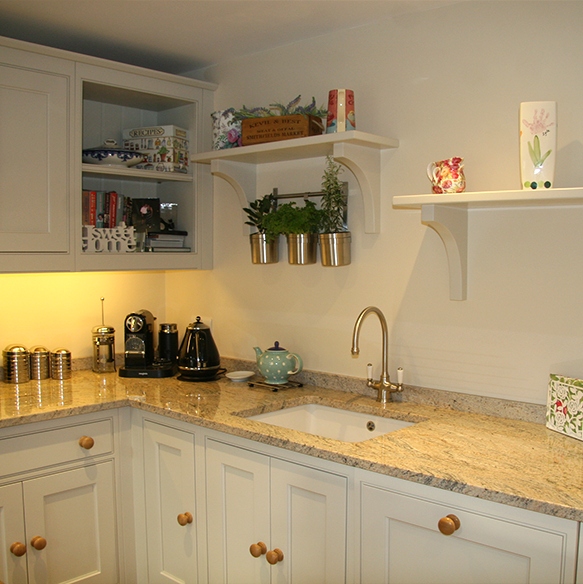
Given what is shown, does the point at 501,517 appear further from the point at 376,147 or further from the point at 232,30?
the point at 232,30

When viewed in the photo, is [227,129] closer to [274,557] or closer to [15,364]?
[15,364]

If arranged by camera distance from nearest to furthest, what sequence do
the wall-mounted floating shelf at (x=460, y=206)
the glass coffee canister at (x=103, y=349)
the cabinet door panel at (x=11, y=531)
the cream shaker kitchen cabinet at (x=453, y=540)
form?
the cream shaker kitchen cabinet at (x=453, y=540)
the wall-mounted floating shelf at (x=460, y=206)
the cabinet door panel at (x=11, y=531)
the glass coffee canister at (x=103, y=349)

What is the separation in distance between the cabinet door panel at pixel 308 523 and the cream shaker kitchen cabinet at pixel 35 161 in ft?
4.23

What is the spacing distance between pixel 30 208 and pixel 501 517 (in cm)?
197

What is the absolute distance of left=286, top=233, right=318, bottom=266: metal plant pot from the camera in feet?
7.63

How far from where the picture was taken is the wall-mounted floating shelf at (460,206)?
5.31 feet

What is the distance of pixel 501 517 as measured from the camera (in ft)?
4.55

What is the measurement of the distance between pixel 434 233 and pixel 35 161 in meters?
1.55

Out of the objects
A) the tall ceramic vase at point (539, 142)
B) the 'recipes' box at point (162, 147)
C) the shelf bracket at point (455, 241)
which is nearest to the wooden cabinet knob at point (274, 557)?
the shelf bracket at point (455, 241)

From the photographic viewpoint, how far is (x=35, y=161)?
2.36 m

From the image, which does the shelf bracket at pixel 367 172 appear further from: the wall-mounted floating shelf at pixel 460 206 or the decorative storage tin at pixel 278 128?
the wall-mounted floating shelf at pixel 460 206

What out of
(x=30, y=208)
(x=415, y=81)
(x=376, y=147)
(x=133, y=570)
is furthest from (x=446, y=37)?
(x=133, y=570)

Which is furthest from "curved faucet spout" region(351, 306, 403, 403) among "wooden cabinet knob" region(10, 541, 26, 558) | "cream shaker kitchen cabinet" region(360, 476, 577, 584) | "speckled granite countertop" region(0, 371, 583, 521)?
"wooden cabinet knob" region(10, 541, 26, 558)

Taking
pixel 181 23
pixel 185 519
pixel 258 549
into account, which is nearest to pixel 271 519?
pixel 258 549
